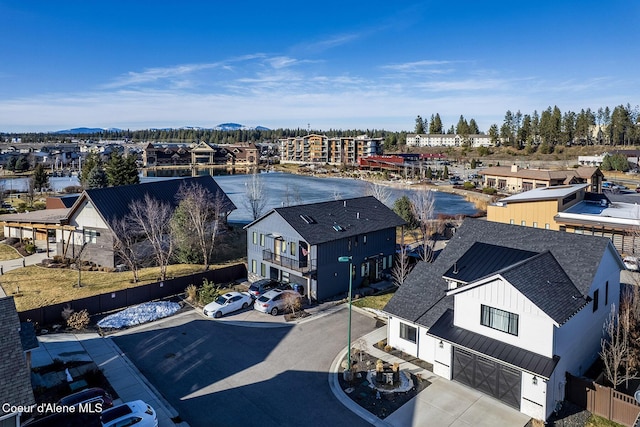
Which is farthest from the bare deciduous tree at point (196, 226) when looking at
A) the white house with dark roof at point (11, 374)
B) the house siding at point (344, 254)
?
the white house with dark roof at point (11, 374)

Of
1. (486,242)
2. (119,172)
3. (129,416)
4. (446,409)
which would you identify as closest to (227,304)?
(129,416)

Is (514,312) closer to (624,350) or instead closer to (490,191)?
(624,350)

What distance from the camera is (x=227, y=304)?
91.8 feet

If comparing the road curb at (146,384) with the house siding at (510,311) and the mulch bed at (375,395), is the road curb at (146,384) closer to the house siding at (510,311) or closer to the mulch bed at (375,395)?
the mulch bed at (375,395)

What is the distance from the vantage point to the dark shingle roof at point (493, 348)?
17.1m

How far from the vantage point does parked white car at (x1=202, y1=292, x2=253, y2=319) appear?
27.5 m

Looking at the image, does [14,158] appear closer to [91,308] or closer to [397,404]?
[91,308]

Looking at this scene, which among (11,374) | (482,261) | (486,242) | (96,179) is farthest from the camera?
(96,179)

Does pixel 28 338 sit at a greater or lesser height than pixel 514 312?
lesser

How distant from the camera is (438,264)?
81.3 feet

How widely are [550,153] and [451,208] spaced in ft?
284

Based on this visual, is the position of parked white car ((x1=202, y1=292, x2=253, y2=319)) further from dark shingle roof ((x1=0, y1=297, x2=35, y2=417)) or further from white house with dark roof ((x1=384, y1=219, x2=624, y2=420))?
dark shingle roof ((x1=0, y1=297, x2=35, y2=417))

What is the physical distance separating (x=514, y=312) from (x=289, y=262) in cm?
1690

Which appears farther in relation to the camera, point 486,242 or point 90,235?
point 90,235
